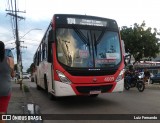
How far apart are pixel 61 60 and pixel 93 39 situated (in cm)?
141

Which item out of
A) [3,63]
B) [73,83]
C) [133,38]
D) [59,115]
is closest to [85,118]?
[59,115]

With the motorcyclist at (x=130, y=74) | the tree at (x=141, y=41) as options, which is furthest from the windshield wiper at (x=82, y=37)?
the tree at (x=141, y=41)

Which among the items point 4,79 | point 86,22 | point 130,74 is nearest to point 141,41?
point 130,74

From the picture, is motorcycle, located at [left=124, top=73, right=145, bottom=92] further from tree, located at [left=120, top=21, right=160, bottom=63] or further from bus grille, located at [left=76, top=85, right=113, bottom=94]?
tree, located at [left=120, top=21, right=160, bottom=63]

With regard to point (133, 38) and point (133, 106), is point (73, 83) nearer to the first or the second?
point (133, 106)

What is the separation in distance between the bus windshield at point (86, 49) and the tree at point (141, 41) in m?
25.0

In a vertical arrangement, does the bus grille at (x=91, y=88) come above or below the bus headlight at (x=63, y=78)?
below

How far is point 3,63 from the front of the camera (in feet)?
17.9

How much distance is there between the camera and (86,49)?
10.9m

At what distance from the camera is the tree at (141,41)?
3575cm

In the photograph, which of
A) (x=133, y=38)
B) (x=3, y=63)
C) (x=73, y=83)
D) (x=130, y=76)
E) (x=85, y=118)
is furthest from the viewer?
(x=133, y=38)

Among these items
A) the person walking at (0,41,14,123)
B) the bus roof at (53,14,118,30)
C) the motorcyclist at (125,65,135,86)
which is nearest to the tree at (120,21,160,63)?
the motorcyclist at (125,65,135,86)

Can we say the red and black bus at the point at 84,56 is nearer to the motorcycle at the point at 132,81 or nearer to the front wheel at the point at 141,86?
the front wheel at the point at 141,86

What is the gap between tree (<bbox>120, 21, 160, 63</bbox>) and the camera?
117 feet
